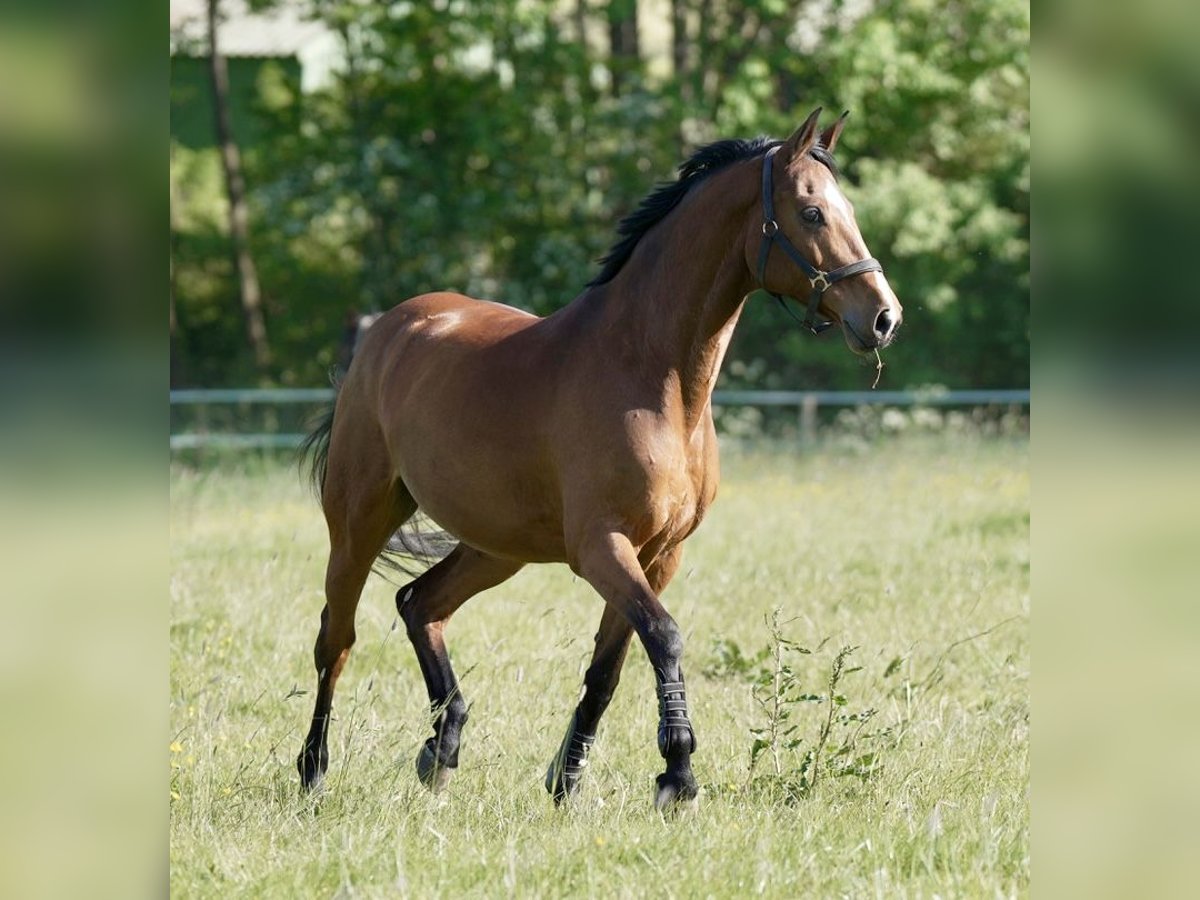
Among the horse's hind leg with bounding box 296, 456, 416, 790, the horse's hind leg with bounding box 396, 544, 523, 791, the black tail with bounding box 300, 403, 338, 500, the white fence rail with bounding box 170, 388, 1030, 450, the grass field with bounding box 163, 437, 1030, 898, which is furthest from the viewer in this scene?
the white fence rail with bounding box 170, 388, 1030, 450

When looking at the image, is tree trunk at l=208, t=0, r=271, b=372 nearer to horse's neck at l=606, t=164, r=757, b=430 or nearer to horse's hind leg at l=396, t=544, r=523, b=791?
horse's hind leg at l=396, t=544, r=523, b=791

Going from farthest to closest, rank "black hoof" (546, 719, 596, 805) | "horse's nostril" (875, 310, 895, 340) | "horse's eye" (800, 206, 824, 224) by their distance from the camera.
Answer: "black hoof" (546, 719, 596, 805) < "horse's eye" (800, 206, 824, 224) < "horse's nostril" (875, 310, 895, 340)

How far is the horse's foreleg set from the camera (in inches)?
180

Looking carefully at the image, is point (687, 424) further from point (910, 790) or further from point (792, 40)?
point (792, 40)

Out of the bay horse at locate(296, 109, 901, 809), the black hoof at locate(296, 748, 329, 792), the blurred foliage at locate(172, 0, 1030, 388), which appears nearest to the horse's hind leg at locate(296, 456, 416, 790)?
the bay horse at locate(296, 109, 901, 809)

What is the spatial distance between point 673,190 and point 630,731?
6.81 feet

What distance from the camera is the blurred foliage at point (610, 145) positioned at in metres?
21.8

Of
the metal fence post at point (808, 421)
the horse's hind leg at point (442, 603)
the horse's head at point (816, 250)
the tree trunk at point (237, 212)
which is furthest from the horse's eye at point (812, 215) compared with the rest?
the tree trunk at point (237, 212)

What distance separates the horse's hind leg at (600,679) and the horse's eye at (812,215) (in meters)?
1.24

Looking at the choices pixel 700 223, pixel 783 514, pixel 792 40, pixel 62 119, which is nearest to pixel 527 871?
pixel 700 223

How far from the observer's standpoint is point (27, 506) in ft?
5.86

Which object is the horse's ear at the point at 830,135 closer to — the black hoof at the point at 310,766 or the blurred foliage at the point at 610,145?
the black hoof at the point at 310,766

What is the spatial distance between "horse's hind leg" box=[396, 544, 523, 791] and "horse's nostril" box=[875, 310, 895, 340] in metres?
1.86

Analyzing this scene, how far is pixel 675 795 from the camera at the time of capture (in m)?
4.61
